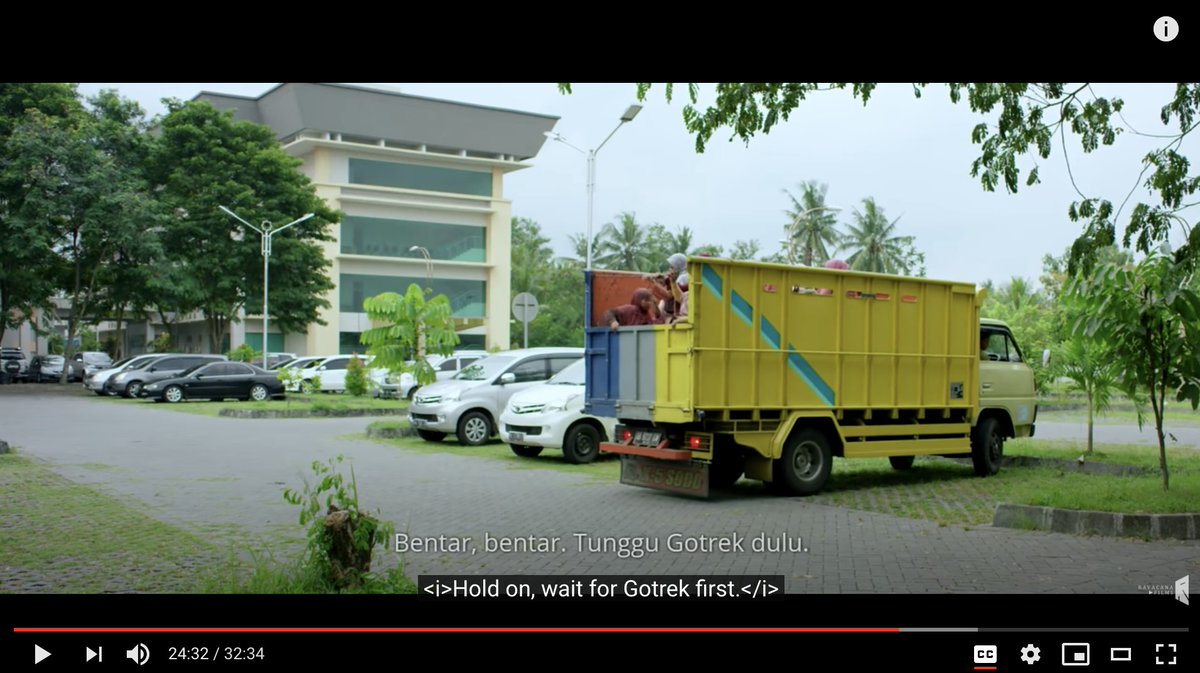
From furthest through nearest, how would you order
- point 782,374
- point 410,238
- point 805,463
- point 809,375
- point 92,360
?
1. point 92,360
2. point 410,238
3. point 805,463
4. point 809,375
5. point 782,374

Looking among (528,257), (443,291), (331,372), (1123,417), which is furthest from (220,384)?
(528,257)

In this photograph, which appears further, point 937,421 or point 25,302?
point 25,302

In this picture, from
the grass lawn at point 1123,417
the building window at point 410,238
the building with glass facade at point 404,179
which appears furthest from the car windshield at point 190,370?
the grass lawn at point 1123,417

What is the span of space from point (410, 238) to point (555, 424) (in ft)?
76.0

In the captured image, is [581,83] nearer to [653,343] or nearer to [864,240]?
[653,343]

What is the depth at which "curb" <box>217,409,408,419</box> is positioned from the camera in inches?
859

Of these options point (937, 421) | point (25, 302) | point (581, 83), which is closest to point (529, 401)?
point (937, 421)

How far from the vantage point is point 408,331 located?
63.5 feet

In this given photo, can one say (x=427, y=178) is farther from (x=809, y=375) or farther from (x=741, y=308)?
(x=741, y=308)

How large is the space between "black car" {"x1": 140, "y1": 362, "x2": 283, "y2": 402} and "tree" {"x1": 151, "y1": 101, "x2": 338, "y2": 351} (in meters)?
6.30

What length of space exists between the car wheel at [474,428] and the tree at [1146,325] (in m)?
9.16

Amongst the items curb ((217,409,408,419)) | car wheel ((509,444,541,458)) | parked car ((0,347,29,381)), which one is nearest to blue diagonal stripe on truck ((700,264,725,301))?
car wheel ((509,444,541,458))
